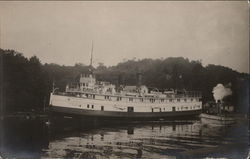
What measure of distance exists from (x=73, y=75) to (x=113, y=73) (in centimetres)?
21

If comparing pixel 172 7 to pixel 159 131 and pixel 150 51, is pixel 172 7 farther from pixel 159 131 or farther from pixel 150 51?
pixel 159 131

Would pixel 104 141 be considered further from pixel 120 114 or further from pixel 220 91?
pixel 220 91

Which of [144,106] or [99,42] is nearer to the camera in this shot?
[99,42]

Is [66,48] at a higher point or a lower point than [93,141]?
higher

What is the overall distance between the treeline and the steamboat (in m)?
0.04

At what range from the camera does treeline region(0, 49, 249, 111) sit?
2.12 meters

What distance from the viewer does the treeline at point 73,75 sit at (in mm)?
2115

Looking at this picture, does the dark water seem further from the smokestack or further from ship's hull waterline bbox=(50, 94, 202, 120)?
the smokestack

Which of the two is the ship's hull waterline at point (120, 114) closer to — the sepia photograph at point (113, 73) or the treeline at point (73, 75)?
the sepia photograph at point (113, 73)

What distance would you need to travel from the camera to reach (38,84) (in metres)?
2.13

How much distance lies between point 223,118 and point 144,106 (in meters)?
0.46

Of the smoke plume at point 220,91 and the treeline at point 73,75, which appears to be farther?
the smoke plume at point 220,91

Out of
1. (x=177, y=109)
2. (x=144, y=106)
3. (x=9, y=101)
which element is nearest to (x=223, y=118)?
(x=177, y=109)

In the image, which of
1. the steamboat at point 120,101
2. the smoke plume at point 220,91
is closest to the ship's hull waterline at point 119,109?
the steamboat at point 120,101
